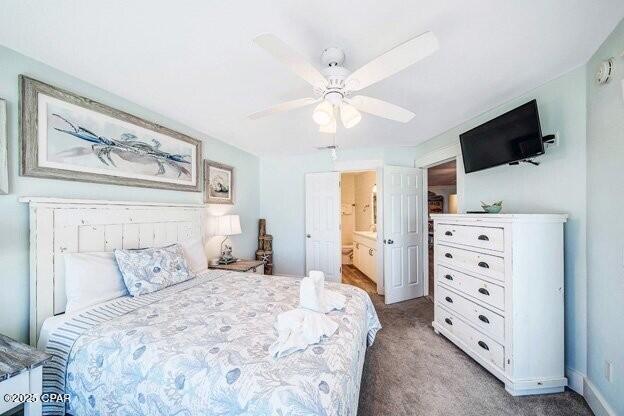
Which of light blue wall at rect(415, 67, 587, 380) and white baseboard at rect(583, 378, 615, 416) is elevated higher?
light blue wall at rect(415, 67, 587, 380)

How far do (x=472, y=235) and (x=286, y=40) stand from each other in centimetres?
212

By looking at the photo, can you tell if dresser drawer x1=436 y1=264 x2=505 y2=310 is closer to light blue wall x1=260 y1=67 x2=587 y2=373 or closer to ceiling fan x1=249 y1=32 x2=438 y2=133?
light blue wall x1=260 y1=67 x2=587 y2=373

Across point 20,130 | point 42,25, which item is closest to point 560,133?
point 42,25

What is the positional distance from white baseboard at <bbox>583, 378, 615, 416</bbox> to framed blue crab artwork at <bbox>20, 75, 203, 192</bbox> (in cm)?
386

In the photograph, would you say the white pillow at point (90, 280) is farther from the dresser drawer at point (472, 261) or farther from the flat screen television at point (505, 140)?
the flat screen television at point (505, 140)

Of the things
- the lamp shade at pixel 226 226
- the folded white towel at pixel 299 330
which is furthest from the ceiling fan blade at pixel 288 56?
the lamp shade at pixel 226 226

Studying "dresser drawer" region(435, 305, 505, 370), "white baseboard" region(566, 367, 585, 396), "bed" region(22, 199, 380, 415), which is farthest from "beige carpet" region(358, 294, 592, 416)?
"bed" region(22, 199, 380, 415)

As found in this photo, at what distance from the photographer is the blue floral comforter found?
990 mm

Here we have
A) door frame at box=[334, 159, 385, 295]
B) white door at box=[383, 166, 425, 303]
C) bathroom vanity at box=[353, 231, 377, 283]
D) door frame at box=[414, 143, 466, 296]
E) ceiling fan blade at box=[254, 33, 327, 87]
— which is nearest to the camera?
ceiling fan blade at box=[254, 33, 327, 87]

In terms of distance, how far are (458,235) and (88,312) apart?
9.78 ft

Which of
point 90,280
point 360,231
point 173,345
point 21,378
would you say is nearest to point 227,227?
point 90,280

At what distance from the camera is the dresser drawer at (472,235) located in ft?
6.25

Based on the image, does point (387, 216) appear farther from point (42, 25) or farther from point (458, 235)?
point (42, 25)

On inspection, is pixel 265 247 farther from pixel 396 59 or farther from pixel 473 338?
pixel 396 59
